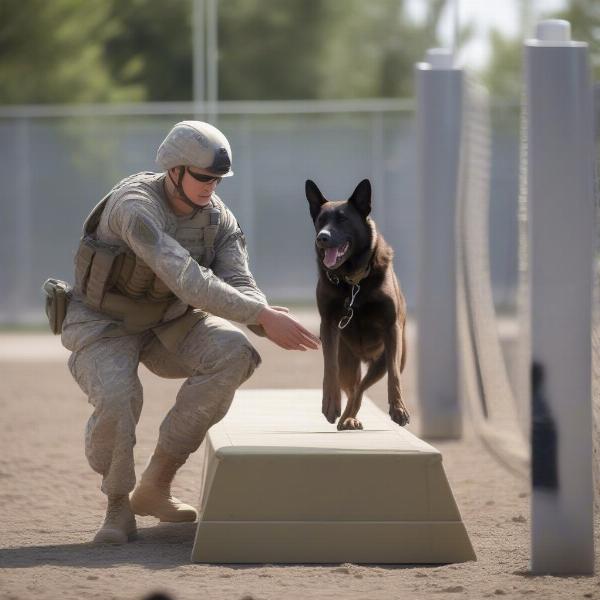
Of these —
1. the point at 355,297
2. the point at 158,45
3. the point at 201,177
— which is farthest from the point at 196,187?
the point at 158,45

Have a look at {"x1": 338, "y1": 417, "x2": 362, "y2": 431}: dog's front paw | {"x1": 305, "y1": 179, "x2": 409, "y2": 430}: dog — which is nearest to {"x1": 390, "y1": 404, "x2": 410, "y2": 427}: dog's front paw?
{"x1": 305, "y1": 179, "x2": 409, "y2": 430}: dog

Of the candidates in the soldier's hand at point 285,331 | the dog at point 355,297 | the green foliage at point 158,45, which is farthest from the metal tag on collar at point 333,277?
the green foliage at point 158,45

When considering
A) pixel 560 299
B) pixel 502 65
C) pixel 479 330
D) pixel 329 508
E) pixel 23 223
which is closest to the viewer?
pixel 560 299

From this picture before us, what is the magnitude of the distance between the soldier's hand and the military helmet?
2.00 feet

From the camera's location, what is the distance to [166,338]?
18.8 feet

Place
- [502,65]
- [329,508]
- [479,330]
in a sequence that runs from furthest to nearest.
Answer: [502,65] < [479,330] < [329,508]

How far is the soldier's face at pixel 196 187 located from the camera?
543 cm

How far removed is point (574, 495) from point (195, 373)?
5.61ft

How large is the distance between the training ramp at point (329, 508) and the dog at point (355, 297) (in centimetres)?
73

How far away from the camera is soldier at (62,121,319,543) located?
530 centimetres

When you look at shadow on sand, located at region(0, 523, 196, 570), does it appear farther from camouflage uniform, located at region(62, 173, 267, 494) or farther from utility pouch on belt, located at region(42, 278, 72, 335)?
→ utility pouch on belt, located at region(42, 278, 72, 335)

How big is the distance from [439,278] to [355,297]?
120 inches

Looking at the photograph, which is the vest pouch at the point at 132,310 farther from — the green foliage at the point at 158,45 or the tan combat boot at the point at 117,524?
the green foliage at the point at 158,45

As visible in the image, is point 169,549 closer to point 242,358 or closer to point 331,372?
point 242,358
